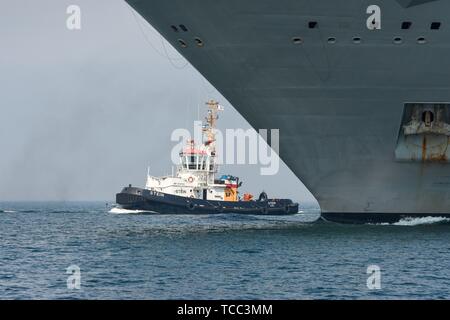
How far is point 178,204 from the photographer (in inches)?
3187

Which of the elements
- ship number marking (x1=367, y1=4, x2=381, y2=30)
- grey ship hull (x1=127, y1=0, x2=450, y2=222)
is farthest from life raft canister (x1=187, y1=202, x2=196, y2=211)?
ship number marking (x1=367, y1=4, x2=381, y2=30)

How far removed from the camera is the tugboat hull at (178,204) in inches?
3182

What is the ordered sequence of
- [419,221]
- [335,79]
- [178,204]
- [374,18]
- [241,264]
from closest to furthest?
1. [241,264]
2. [374,18]
3. [335,79]
4. [419,221]
5. [178,204]

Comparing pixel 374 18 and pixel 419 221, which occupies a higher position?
pixel 374 18

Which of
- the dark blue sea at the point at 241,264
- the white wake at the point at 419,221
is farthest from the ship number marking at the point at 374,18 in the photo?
the white wake at the point at 419,221

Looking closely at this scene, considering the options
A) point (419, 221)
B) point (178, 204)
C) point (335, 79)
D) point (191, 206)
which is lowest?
point (419, 221)

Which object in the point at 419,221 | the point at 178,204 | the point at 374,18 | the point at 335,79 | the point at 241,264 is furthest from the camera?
the point at 178,204

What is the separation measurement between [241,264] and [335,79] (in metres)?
10.5

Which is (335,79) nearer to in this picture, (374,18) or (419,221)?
(374,18)

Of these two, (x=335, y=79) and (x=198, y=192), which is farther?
(x=198, y=192)

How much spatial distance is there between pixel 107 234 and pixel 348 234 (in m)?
15.6

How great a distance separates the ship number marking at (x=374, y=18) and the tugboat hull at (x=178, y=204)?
50165 mm

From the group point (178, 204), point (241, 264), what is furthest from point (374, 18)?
point (178, 204)

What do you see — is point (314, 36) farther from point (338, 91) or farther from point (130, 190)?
point (130, 190)
